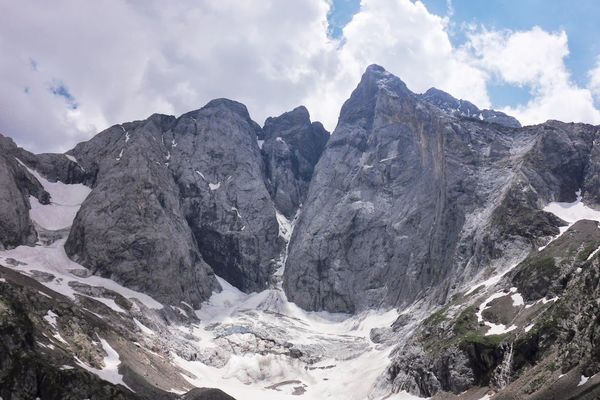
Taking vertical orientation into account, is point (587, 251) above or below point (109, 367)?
below

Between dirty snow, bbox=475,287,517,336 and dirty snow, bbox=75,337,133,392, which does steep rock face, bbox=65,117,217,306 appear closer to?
dirty snow, bbox=75,337,133,392

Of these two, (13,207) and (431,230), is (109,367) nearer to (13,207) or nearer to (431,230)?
(13,207)

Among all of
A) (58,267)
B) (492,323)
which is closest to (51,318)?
(58,267)

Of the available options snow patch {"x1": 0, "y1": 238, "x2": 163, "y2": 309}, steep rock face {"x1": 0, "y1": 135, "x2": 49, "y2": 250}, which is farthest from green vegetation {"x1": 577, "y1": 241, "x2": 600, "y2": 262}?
steep rock face {"x1": 0, "y1": 135, "x2": 49, "y2": 250}

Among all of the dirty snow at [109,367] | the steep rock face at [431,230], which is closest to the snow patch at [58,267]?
the dirty snow at [109,367]

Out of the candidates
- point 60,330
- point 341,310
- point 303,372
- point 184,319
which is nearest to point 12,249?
point 184,319
